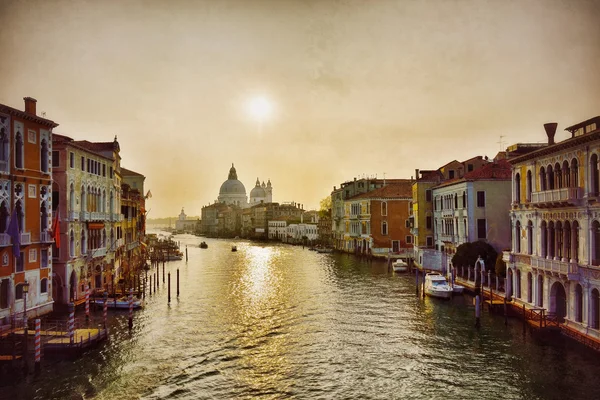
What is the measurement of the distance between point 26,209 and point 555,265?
80.7 ft

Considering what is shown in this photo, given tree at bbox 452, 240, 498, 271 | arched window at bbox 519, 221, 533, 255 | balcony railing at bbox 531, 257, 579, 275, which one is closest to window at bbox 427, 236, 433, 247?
tree at bbox 452, 240, 498, 271

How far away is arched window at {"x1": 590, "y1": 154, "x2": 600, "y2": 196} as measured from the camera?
64.9ft

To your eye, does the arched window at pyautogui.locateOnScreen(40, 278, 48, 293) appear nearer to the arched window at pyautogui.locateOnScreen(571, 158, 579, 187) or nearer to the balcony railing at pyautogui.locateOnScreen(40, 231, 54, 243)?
the balcony railing at pyautogui.locateOnScreen(40, 231, 54, 243)

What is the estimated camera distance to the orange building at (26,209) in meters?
22.4

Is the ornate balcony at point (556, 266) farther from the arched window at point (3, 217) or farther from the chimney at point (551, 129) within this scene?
the arched window at point (3, 217)

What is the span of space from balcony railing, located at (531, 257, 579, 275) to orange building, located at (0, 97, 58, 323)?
75.6 ft

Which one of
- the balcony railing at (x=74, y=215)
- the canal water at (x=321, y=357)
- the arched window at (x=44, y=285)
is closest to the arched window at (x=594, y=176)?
the canal water at (x=321, y=357)

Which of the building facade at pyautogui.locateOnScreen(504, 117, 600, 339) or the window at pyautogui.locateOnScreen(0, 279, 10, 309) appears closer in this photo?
the building facade at pyautogui.locateOnScreen(504, 117, 600, 339)

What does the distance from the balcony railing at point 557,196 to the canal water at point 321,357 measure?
235 inches

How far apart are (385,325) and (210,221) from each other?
162 metres

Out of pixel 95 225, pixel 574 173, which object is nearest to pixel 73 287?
pixel 95 225

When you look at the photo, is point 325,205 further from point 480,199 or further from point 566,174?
point 566,174

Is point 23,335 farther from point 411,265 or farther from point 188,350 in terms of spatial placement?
point 411,265

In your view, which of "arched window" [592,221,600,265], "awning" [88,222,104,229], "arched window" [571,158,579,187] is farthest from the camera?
"awning" [88,222,104,229]
